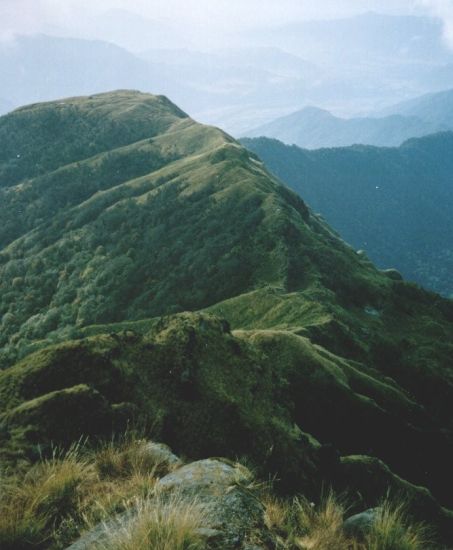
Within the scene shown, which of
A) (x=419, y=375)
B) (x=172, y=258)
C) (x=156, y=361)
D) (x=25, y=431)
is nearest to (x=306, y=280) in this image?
(x=419, y=375)

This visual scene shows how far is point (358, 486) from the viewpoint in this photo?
27.8 meters

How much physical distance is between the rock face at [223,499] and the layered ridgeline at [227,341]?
3.84 metres

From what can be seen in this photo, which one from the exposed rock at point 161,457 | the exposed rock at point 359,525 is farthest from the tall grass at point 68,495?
the exposed rock at point 359,525

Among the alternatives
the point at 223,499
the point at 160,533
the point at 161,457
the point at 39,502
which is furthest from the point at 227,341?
the point at 160,533

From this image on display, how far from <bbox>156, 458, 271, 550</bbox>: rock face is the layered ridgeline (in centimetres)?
384

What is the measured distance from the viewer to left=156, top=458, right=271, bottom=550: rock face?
7328 millimetres

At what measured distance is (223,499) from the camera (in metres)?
8.26

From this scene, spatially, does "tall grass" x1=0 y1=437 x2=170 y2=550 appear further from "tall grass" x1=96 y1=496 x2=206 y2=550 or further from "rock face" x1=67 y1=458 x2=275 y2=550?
"tall grass" x1=96 y1=496 x2=206 y2=550

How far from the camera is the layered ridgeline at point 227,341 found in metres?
15.6

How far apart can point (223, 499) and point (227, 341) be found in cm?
1507

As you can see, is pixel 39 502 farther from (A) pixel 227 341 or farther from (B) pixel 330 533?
(A) pixel 227 341

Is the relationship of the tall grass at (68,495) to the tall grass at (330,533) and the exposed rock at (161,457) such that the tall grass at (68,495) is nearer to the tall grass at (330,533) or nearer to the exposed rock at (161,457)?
the exposed rock at (161,457)

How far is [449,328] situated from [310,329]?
61945 mm

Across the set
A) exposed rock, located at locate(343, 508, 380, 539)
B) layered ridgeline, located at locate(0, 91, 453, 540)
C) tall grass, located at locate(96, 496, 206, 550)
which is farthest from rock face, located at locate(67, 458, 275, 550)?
layered ridgeline, located at locate(0, 91, 453, 540)
